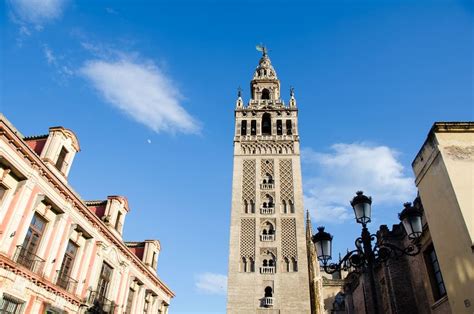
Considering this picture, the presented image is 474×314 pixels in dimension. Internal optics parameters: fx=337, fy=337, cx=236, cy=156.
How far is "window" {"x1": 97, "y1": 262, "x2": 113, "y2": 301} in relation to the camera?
17.5m

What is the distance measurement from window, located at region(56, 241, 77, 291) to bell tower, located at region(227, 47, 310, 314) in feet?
54.3

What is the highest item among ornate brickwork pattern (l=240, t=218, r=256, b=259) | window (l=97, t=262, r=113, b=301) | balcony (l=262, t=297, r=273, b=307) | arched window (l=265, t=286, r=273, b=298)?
ornate brickwork pattern (l=240, t=218, r=256, b=259)

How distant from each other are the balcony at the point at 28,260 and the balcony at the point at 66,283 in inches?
54.5

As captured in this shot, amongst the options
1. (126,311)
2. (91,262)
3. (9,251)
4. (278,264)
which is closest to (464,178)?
(9,251)

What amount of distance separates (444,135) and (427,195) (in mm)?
2052

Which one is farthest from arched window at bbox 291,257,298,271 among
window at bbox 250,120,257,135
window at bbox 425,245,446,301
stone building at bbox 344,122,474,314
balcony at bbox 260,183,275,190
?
window at bbox 425,245,446,301

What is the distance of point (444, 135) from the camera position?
1088 cm

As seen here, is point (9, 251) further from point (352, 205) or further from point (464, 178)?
point (464, 178)

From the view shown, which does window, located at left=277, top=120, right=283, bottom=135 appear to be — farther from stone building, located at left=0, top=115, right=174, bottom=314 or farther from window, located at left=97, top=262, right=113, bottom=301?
window, located at left=97, top=262, right=113, bottom=301

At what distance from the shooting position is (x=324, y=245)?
26.6 feet

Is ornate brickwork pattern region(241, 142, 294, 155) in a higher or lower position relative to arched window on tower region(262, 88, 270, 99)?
lower

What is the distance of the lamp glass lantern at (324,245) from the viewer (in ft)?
26.3

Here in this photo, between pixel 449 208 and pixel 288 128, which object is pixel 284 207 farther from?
pixel 449 208

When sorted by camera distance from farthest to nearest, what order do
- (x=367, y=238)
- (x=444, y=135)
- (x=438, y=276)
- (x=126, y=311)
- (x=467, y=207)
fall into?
(x=126, y=311), (x=438, y=276), (x=444, y=135), (x=467, y=207), (x=367, y=238)
